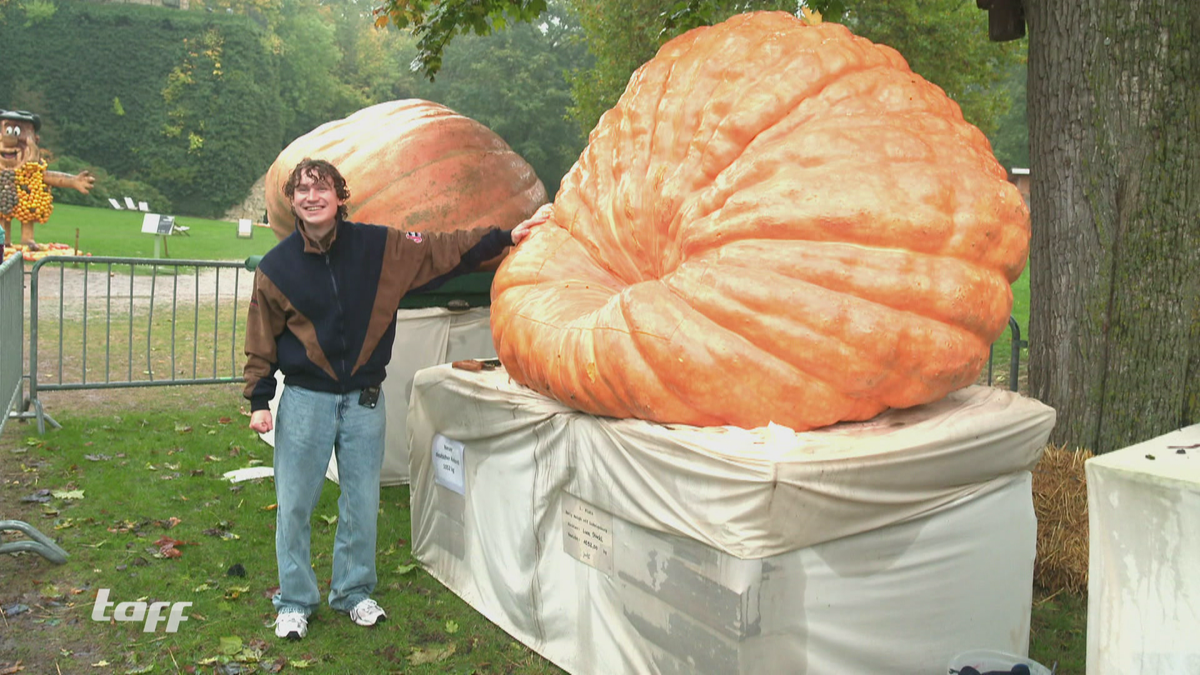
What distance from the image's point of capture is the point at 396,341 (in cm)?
521

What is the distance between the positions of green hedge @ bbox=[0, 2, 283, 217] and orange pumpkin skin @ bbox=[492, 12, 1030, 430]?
3601cm

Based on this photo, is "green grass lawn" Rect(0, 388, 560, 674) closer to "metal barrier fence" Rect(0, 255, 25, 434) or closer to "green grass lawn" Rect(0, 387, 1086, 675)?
"green grass lawn" Rect(0, 387, 1086, 675)

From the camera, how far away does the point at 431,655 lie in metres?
3.48

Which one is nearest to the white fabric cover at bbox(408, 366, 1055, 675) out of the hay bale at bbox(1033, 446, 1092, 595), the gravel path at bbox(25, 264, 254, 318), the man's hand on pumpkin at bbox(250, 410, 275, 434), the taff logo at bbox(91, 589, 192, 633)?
the man's hand on pumpkin at bbox(250, 410, 275, 434)

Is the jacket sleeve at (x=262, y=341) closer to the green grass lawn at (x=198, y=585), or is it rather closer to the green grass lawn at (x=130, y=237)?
the green grass lawn at (x=198, y=585)

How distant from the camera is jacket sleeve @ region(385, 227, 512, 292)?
383cm

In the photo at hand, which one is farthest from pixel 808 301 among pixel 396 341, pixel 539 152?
pixel 539 152

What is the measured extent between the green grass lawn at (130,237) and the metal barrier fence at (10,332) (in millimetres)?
12324

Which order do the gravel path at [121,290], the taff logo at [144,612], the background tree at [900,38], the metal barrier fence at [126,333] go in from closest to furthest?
the taff logo at [144,612] < the metal barrier fence at [126,333] < the gravel path at [121,290] < the background tree at [900,38]

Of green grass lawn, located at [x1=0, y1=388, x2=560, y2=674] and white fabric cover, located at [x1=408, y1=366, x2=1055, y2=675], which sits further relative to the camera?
green grass lawn, located at [x1=0, y1=388, x2=560, y2=674]

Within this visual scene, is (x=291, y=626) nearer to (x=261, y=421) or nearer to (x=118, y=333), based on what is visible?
(x=261, y=421)

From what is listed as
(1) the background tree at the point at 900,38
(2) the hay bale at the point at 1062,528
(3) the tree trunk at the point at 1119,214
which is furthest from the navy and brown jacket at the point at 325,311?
A: (1) the background tree at the point at 900,38

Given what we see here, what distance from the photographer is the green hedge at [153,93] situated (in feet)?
111

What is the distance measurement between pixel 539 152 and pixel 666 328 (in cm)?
3781
